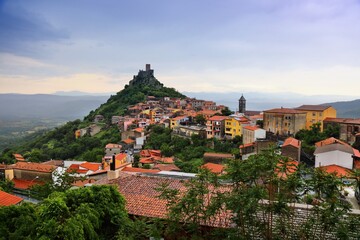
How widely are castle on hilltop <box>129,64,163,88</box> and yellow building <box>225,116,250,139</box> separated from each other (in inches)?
2273

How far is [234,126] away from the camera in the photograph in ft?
144

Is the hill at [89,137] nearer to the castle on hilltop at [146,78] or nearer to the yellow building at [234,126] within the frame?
the castle on hilltop at [146,78]

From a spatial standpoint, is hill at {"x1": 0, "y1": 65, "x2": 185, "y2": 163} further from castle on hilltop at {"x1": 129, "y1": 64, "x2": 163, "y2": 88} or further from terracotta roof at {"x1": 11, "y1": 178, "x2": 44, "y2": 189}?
terracotta roof at {"x1": 11, "y1": 178, "x2": 44, "y2": 189}

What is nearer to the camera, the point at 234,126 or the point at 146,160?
the point at 146,160

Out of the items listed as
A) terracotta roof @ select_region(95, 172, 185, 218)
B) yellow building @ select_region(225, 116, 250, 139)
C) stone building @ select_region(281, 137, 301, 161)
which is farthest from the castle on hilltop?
terracotta roof @ select_region(95, 172, 185, 218)

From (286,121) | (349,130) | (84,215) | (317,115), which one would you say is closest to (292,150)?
(349,130)

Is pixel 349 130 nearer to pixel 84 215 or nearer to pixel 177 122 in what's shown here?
pixel 177 122

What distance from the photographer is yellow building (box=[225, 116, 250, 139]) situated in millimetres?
43344

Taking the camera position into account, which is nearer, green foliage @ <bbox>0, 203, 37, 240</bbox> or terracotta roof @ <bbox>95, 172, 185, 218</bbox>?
green foliage @ <bbox>0, 203, 37, 240</bbox>

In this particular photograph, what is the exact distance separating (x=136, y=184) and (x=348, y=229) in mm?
7481

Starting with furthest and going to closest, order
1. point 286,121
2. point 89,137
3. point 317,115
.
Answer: point 89,137, point 317,115, point 286,121

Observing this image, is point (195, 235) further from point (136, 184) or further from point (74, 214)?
point (136, 184)

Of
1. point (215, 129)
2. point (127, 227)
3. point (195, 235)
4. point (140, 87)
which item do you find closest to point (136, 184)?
point (127, 227)

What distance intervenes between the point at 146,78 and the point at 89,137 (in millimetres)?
43036
